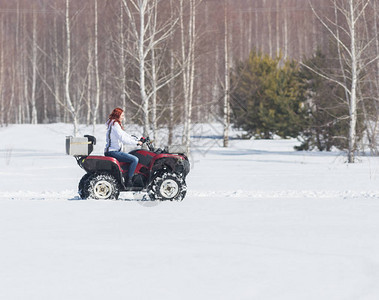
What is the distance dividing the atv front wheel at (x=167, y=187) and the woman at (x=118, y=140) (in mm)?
406

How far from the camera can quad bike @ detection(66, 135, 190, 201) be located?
10547mm

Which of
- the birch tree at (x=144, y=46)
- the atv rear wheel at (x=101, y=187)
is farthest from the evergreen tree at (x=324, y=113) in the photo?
the atv rear wheel at (x=101, y=187)

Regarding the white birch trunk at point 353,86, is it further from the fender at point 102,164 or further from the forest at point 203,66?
the fender at point 102,164

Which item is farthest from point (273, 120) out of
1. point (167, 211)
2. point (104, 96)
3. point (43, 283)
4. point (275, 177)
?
point (43, 283)

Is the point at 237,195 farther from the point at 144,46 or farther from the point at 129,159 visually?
the point at 144,46

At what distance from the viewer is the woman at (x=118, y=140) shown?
10305 millimetres

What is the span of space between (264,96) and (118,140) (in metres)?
25.7

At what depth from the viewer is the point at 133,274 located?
18.2 ft

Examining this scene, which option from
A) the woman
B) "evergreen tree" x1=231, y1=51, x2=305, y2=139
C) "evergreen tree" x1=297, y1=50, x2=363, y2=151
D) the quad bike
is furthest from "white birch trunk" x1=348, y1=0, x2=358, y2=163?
"evergreen tree" x1=231, y1=51, x2=305, y2=139

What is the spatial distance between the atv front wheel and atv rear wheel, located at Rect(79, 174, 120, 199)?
58 centimetres

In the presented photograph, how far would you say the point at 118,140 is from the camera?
10.5 m

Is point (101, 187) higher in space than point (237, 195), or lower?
higher

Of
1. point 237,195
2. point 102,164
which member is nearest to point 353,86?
point 237,195

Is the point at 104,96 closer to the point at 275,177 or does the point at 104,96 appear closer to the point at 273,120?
the point at 273,120
